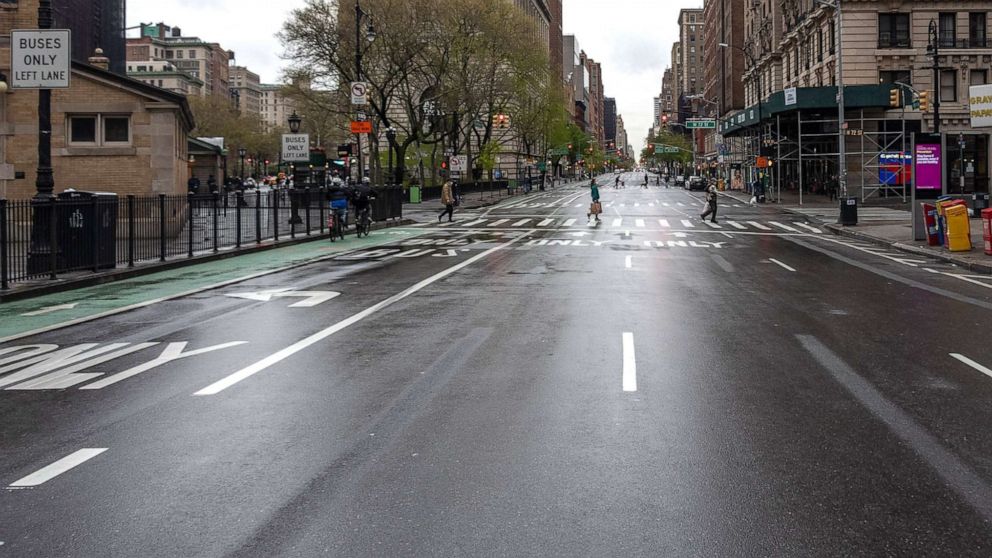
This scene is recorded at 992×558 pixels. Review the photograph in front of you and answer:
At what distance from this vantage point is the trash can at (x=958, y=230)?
74.5 ft

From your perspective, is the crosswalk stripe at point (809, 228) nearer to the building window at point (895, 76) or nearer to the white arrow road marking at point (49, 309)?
the building window at point (895, 76)

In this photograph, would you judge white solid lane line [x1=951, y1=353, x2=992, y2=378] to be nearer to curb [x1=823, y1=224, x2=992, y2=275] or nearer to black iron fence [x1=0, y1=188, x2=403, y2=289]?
curb [x1=823, y1=224, x2=992, y2=275]

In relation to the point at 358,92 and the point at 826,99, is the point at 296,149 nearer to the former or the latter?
the point at 358,92

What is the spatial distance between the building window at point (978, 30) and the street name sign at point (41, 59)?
54.9 metres

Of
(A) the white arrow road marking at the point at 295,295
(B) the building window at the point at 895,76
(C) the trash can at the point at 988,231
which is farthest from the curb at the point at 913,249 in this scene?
(B) the building window at the point at 895,76

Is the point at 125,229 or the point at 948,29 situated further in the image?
the point at 948,29

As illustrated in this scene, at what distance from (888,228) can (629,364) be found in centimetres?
2785

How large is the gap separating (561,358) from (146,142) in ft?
81.2

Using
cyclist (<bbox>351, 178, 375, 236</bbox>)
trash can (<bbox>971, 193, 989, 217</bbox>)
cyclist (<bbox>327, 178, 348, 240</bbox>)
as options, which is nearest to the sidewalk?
trash can (<bbox>971, 193, 989, 217</bbox>)

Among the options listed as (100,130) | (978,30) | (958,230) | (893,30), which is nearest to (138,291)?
(100,130)

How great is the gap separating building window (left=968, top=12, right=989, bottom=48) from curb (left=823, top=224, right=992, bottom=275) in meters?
27.8

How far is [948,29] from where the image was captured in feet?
182

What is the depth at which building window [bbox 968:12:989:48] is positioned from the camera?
5516 centimetres

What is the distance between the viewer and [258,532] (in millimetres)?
4711
